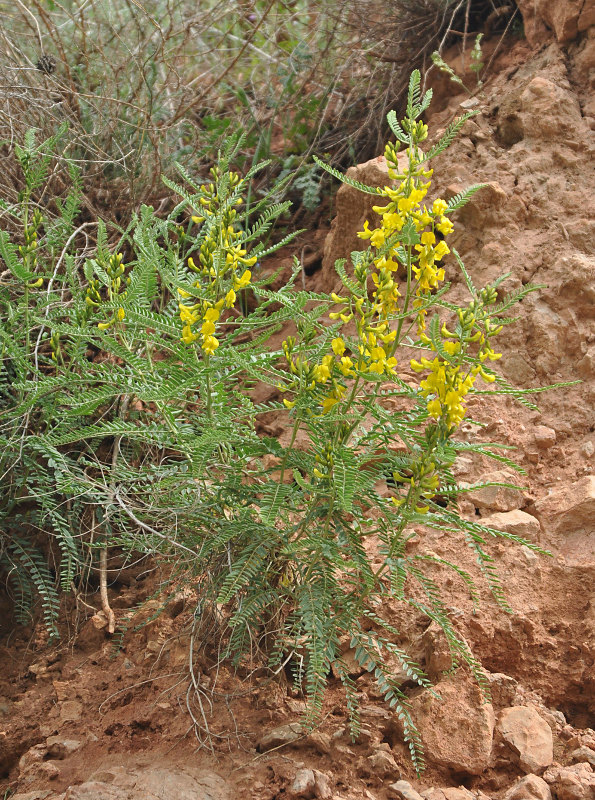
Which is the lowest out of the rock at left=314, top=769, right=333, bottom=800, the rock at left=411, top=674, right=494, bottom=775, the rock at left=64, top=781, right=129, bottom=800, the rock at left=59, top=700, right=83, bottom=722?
the rock at left=59, top=700, right=83, bottom=722

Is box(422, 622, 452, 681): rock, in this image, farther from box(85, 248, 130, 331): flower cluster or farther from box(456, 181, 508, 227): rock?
box(456, 181, 508, 227): rock

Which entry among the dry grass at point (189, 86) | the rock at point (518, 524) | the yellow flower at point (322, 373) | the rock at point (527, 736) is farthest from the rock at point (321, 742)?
the dry grass at point (189, 86)

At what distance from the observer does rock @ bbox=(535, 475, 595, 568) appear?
234 centimetres

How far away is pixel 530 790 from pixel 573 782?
0.11 m

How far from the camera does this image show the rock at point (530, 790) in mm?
1780

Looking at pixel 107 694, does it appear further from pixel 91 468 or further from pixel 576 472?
pixel 576 472

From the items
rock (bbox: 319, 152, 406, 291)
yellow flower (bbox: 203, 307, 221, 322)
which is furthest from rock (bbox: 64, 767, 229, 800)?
rock (bbox: 319, 152, 406, 291)

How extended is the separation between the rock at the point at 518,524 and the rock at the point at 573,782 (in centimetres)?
70

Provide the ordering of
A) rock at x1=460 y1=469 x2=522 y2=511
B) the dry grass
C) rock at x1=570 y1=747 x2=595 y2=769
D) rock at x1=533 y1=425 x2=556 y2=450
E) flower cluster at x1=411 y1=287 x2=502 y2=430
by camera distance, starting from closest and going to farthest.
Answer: flower cluster at x1=411 y1=287 x2=502 y2=430
rock at x1=570 y1=747 x2=595 y2=769
rock at x1=460 y1=469 x2=522 y2=511
rock at x1=533 y1=425 x2=556 y2=450
the dry grass

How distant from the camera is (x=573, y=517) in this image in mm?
2402

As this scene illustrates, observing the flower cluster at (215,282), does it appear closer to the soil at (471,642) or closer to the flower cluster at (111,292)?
the flower cluster at (111,292)

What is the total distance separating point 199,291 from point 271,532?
0.63 m

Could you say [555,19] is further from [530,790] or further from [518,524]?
[530,790]

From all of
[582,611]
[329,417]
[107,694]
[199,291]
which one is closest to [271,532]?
[329,417]
